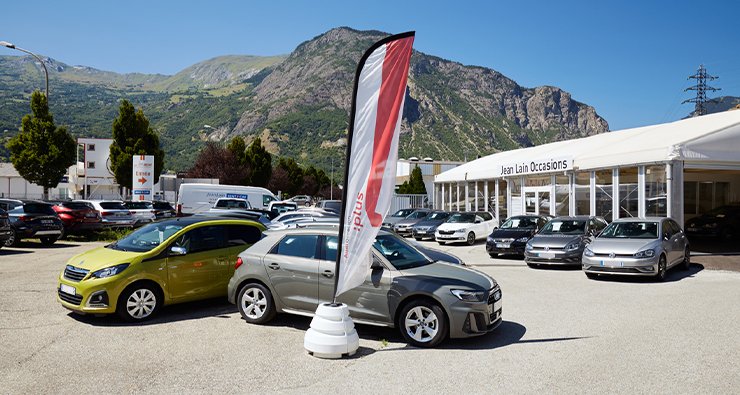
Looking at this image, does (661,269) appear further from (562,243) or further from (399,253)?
(399,253)

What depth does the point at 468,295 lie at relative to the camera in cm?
711

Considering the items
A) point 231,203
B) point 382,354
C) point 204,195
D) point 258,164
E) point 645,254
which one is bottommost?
point 382,354

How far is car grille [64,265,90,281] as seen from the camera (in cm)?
833

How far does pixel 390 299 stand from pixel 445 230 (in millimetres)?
17770

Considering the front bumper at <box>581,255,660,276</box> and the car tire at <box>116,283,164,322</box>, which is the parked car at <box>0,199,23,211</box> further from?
the front bumper at <box>581,255,660,276</box>

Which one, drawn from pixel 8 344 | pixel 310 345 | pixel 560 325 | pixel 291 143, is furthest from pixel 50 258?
pixel 291 143

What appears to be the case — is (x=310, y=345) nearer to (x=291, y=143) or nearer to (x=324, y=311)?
(x=324, y=311)

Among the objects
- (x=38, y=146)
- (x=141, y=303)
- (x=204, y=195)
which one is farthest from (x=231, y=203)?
(x=141, y=303)

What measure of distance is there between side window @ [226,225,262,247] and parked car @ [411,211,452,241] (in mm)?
17993

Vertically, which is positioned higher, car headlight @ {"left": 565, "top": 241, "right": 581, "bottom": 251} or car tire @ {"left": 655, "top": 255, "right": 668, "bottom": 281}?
car headlight @ {"left": 565, "top": 241, "right": 581, "bottom": 251}

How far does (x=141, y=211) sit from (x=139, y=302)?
2181 cm

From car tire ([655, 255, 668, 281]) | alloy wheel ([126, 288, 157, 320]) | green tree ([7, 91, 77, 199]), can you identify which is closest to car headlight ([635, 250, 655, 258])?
car tire ([655, 255, 668, 281])

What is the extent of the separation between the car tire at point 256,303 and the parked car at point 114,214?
2028 cm

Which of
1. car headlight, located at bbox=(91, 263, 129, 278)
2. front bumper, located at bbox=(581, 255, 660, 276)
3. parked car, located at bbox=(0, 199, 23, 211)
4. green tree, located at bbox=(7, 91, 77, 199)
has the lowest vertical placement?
front bumper, located at bbox=(581, 255, 660, 276)
